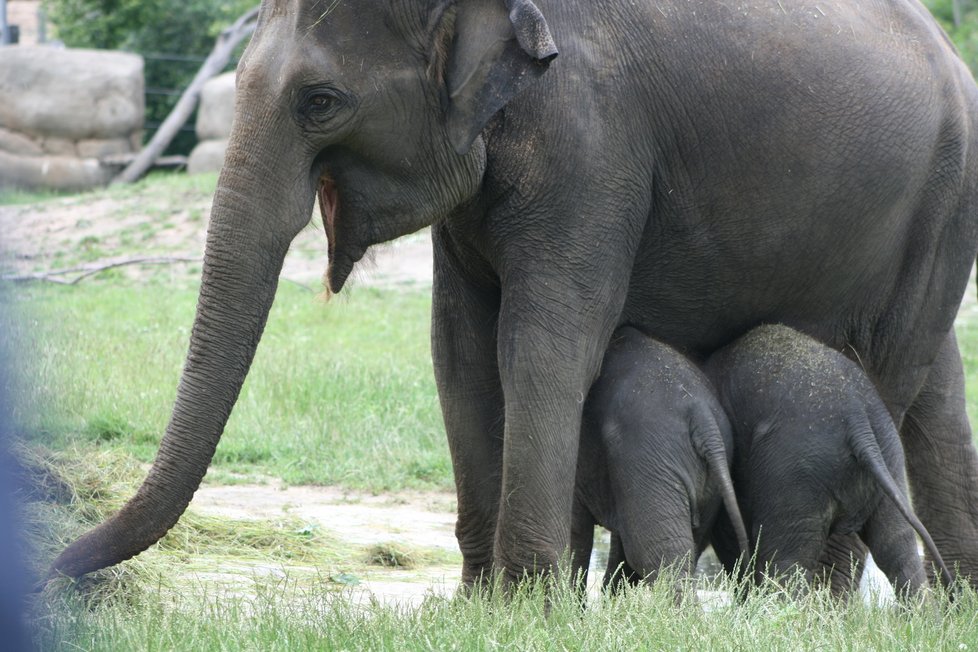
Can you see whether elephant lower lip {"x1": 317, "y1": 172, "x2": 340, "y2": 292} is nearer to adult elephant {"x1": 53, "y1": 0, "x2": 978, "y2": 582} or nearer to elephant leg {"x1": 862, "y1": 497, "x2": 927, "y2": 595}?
adult elephant {"x1": 53, "y1": 0, "x2": 978, "y2": 582}

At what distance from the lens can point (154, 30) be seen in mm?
29000

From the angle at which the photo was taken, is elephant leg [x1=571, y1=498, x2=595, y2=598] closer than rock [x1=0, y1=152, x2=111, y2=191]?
Yes

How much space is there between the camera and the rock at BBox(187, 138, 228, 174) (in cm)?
2433

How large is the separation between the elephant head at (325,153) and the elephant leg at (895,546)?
6.72ft

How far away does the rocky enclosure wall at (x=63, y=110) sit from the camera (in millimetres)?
23766

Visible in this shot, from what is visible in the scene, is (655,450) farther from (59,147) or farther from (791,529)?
(59,147)

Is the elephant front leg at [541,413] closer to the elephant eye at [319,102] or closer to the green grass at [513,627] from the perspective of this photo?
the green grass at [513,627]

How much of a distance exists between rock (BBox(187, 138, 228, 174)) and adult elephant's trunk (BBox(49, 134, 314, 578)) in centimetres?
2017

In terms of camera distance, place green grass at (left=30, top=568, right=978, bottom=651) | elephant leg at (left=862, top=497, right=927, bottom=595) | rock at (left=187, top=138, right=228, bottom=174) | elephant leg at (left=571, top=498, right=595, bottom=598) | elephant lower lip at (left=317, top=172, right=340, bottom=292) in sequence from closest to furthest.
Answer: green grass at (left=30, top=568, right=978, bottom=651) < elephant lower lip at (left=317, top=172, right=340, bottom=292) < elephant leg at (left=862, top=497, right=927, bottom=595) < elephant leg at (left=571, top=498, right=595, bottom=598) < rock at (left=187, top=138, right=228, bottom=174)

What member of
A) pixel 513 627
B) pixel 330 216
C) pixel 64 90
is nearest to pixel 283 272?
pixel 64 90

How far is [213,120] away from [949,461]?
20.0m

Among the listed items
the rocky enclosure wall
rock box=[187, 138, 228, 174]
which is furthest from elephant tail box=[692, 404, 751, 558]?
rock box=[187, 138, 228, 174]

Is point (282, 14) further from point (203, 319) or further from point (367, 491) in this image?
point (367, 491)

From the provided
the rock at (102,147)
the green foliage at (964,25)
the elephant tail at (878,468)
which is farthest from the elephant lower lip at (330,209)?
the rock at (102,147)
